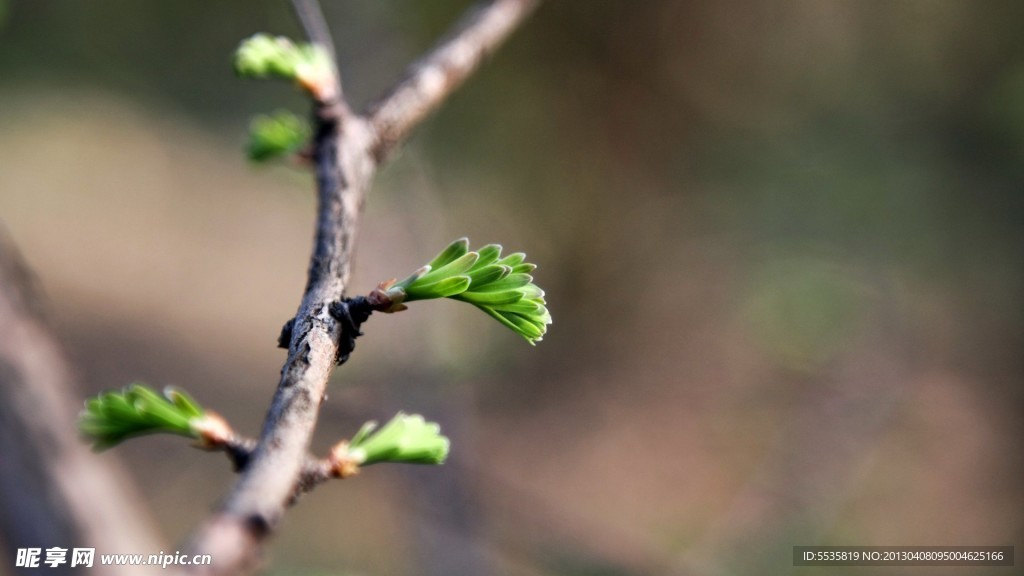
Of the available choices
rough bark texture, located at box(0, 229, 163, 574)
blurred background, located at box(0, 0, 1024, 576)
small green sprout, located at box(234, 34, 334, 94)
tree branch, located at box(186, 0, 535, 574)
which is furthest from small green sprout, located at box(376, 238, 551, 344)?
blurred background, located at box(0, 0, 1024, 576)

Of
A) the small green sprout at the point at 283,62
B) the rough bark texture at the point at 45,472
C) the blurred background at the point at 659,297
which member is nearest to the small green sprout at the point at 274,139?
the small green sprout at the point at 283,62

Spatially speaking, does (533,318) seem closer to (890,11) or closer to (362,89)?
(362,89)

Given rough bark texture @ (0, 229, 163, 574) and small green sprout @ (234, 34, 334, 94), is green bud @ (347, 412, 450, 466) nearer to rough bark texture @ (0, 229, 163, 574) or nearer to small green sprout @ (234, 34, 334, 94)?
rough bark texture @ (0, 229, 163, 574)

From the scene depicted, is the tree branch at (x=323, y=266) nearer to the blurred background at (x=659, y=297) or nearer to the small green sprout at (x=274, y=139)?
the small green sprout at (x=274, y=139)

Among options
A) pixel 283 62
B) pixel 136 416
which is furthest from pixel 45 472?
pixel 283 62

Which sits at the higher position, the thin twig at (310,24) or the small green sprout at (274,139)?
the thin twig at (310,24)

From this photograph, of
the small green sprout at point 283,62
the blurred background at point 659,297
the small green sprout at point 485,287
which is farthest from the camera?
the blurred background at point 659,297
